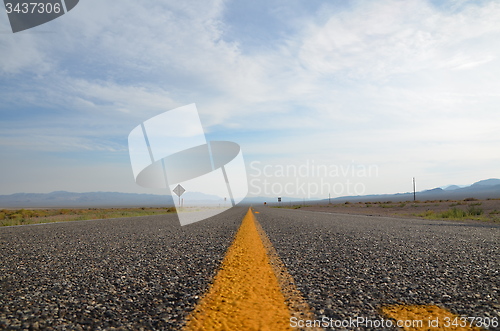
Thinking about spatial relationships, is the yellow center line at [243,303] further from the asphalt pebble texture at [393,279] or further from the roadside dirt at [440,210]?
the roadside dirt at [440,210]

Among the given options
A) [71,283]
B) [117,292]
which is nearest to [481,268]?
[117,292]

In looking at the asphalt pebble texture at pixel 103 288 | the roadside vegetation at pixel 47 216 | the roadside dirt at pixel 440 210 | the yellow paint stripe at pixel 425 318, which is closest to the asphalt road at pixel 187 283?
the asphalt pebble texture at pixel 103 288

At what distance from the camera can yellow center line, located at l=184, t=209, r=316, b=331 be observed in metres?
2.40

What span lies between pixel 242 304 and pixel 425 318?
1.54m

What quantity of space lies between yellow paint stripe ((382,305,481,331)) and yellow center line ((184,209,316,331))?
900mm

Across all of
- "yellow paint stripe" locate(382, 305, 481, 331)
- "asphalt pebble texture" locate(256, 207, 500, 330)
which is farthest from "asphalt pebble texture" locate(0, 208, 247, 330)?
"yellow paint stripe" locate(382, 305, 481, 331)

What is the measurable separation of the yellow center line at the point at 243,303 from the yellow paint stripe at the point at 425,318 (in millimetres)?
900

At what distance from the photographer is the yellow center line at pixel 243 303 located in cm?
240

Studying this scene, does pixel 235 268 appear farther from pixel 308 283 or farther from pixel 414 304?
pixel 414 304

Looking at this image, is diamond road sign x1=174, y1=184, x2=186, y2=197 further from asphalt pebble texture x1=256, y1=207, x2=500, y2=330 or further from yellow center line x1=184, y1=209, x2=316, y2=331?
yellow center line x1=184, y1=209, x2=316, y2=331

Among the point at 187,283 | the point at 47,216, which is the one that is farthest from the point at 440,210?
the point at 47,216

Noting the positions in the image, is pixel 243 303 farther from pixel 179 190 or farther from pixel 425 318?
pixel 179 190

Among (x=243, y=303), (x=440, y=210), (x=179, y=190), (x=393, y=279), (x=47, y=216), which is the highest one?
(x=179, y=190)

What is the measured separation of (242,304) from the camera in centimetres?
287
